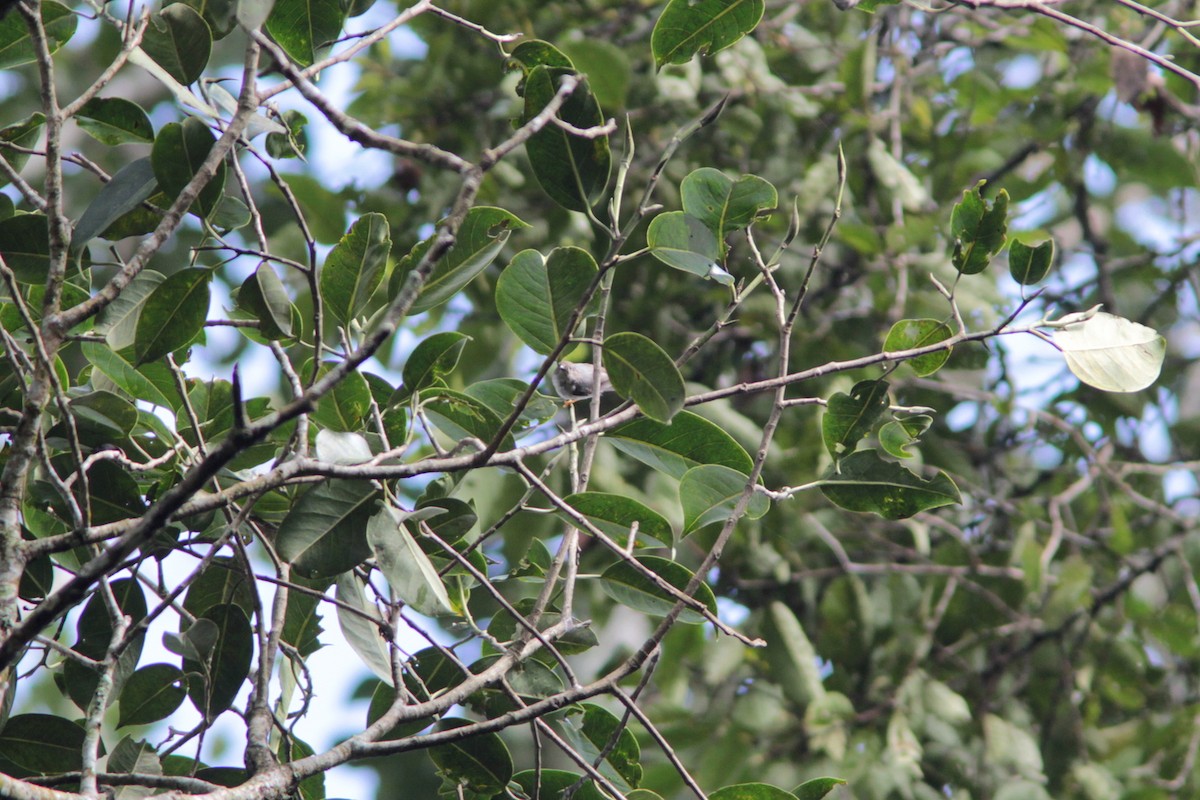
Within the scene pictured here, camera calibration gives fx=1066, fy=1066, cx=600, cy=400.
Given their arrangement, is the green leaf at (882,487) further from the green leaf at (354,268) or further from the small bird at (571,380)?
the green leaf at (354,268)

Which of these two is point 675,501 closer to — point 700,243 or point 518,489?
point 518,489

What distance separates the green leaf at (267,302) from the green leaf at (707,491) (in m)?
0.30

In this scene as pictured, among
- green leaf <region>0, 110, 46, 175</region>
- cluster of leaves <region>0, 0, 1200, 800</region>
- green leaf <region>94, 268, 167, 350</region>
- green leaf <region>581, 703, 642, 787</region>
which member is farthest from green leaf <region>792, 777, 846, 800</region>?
green leaf <region>0, 110, 46, 175</region>

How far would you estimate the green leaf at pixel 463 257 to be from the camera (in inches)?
30.0

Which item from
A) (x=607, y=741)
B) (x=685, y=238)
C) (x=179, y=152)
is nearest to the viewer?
(x=179, y=152)

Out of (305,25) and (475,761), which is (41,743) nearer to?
(475,761)

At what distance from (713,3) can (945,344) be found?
33 cm

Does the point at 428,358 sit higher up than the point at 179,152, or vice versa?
the point at 179,152

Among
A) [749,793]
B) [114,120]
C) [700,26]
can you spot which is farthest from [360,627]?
[700,26]

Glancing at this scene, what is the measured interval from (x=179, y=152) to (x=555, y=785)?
546 mm

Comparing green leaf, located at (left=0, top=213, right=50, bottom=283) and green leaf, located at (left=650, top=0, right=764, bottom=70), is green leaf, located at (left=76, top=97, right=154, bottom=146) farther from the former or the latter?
green leaf, located at (left=650, top=0, right=764, bottom=70)

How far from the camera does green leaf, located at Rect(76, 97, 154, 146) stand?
0.79 metres

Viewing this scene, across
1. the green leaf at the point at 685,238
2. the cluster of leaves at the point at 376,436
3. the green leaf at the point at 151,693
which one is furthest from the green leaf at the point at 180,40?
the green leaf at the point at 151,693

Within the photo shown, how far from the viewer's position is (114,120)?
80cm
